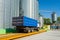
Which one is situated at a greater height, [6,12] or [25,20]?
[6,12]

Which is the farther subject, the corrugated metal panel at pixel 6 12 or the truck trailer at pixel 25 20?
the corrugated metal panel at pixel 6 12

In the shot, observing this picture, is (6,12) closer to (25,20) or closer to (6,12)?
(6,12)

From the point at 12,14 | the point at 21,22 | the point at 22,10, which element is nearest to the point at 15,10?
the point at 12,14

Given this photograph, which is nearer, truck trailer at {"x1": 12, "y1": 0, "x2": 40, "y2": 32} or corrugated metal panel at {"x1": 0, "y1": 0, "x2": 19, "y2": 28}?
truck trailer at {"x1": 12, "y1": 0, "x2": 40, "y2": 32}

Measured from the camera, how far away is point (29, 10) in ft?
243

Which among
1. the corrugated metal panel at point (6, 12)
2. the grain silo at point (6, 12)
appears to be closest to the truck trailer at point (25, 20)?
the grain silo at point (6, 12)

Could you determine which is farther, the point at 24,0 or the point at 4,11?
the point at 24,0

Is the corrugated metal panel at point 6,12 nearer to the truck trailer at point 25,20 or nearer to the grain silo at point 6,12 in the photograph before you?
the grain silo at point 6,12

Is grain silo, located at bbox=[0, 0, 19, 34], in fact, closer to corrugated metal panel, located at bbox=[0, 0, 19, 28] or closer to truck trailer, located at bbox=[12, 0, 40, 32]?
corrugated metal panel, located at bbox=[0, 0, 19, 28]

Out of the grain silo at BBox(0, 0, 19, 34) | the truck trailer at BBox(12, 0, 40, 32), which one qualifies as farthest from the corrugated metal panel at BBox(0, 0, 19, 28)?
the truck trailer at BBox(12, 0, 40, 32)

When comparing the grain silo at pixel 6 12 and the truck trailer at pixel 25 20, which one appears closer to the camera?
the truck trailer at pixel 25 20

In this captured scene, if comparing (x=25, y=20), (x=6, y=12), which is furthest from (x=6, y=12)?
(x=25, y=20)

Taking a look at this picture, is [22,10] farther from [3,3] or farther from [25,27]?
[25,27]

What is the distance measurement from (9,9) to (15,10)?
17.2ft
